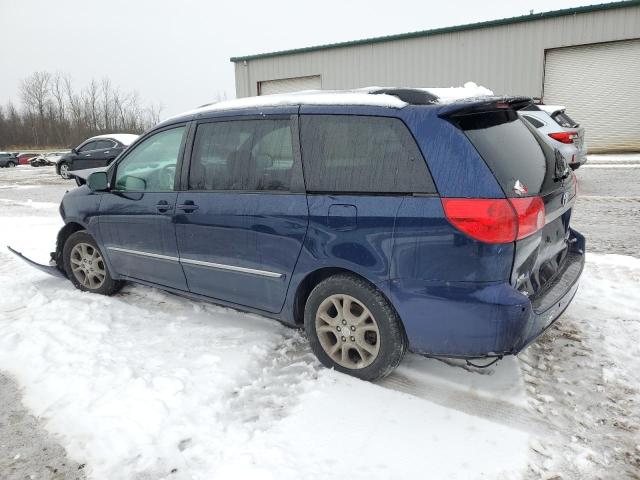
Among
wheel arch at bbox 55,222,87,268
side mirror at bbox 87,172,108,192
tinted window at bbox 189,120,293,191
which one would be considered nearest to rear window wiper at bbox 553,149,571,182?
Result: tinted window at bbox 189,120,293,191

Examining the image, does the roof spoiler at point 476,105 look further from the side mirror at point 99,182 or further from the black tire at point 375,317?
the side mirror at point 99,182

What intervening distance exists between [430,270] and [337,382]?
0.96m

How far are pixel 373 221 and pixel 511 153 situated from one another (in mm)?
868

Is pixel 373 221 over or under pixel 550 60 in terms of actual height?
under

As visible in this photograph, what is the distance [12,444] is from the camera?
2.61 metres

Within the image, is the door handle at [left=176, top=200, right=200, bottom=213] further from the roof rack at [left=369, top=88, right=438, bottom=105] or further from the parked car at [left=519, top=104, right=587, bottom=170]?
the parked car at [left=519, top=104, right=587, bottom=170]

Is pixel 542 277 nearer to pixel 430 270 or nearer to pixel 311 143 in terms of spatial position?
pixel 430 270

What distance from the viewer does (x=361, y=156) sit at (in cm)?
290

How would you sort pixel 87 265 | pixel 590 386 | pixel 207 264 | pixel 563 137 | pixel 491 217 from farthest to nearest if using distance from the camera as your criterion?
pixel 563 137
pixel 87 265
pixel 207 264
pixel 590 386
pixel 491 217

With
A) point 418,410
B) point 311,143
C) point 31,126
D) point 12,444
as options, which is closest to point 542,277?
point 418,410

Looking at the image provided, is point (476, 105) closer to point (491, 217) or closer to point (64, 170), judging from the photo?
point (491, 217)

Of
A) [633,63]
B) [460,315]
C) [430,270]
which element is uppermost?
[633,63]

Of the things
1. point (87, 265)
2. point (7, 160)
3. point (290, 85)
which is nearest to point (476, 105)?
point (87, 265)

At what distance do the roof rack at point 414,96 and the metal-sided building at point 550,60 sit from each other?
19708 mm
